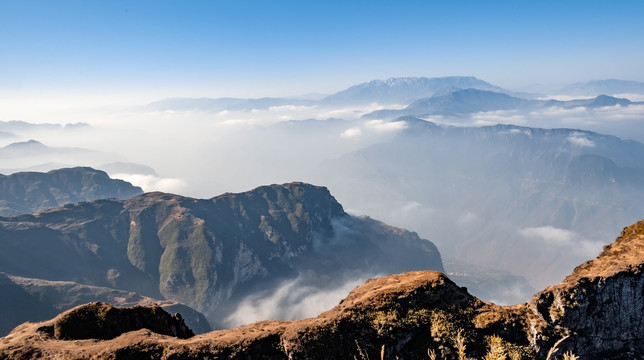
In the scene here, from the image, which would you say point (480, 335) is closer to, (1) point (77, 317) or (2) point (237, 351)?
(2) point (237, 351)

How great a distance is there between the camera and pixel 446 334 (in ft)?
95.8

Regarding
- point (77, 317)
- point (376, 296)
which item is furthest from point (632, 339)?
point (77, 317)

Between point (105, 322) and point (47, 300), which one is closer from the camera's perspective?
point (105, 322)

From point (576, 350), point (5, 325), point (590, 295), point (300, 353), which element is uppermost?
point (590, 295)

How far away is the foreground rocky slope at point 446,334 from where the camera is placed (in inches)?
1104

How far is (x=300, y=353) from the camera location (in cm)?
2767

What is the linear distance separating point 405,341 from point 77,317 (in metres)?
35.4

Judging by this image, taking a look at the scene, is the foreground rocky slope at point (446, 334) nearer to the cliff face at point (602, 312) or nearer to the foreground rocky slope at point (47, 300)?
the cliff face at point (602, 312)

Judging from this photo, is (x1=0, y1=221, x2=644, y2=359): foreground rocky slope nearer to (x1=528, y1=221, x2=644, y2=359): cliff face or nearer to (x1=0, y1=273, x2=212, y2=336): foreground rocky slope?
(x1=528, y1=221, x2=644, y2=359): cliff face

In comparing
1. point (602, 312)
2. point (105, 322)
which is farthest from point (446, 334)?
point (105, 322)

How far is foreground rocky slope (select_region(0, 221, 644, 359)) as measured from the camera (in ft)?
92.0

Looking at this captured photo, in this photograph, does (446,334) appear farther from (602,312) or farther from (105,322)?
(105,322)

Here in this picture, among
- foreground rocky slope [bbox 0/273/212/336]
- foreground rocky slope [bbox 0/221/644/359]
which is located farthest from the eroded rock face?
foreground rocky slope [bbox 0/273/212/336]

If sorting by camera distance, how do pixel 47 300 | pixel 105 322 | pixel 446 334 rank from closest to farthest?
pixel 446 334 → pixel 105 322 → pixel 47 300
